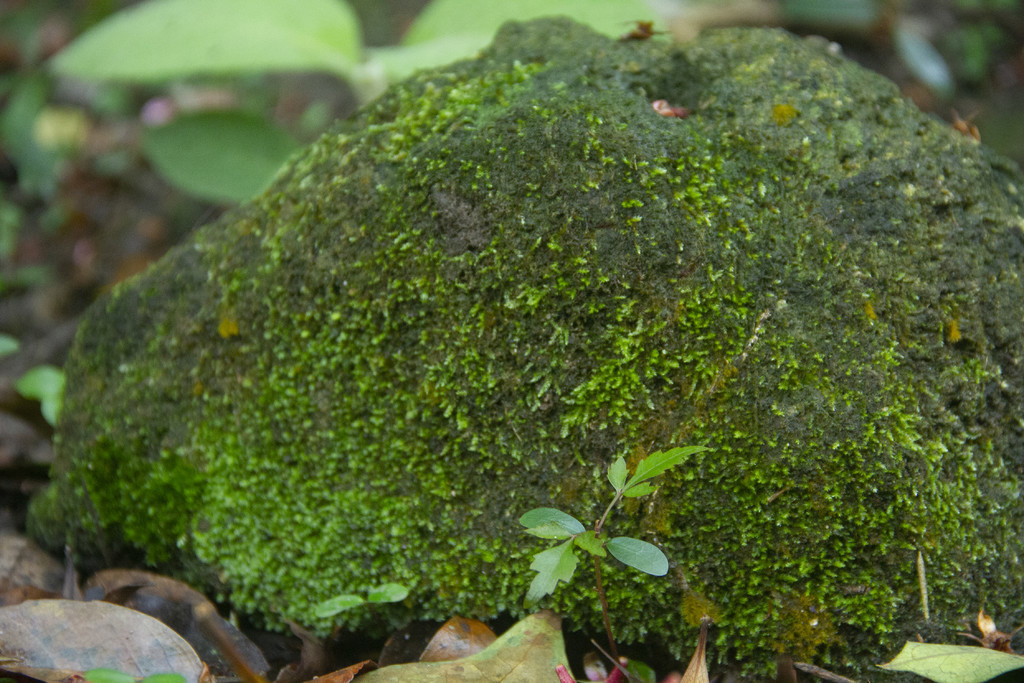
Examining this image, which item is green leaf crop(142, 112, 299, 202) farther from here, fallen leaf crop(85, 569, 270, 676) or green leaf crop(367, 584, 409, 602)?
green leaf crop(367, 584, 409, 602)

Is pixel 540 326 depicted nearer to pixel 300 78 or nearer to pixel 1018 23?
pixel 300 78

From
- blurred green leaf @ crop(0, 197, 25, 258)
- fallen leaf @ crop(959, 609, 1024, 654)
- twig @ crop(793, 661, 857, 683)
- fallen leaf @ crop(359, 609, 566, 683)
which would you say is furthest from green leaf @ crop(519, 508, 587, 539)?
blurred green leaf @ crop(0, 197, 25, 258)

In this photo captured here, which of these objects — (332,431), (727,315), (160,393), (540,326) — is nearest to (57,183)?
(160,393)

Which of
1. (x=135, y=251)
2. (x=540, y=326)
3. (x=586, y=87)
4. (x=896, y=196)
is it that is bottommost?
(x=135, y=251)

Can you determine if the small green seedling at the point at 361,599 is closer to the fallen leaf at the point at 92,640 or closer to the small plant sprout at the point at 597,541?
the fallen leaf at the point at 92,640

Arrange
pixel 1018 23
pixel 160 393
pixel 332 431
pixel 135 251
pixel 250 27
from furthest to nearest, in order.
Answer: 1. pixel 1018 23
2. pixel 135 251
3. pixel 250 27
4. pixel 160 393
5. pixel 332 431

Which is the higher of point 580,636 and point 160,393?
point 160,393

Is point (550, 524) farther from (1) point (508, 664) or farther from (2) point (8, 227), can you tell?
(2) point (8, 227)

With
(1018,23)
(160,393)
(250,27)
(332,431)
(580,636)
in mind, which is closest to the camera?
(580,636)
